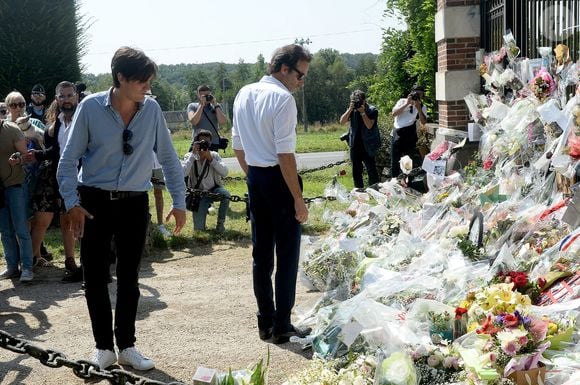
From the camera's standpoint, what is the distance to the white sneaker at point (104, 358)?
4875 mm

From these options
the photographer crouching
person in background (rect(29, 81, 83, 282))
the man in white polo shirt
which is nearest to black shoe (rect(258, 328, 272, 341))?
the man in white polo shirt

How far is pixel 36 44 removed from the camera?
43.2 feet

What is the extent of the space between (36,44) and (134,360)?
952 centimetres

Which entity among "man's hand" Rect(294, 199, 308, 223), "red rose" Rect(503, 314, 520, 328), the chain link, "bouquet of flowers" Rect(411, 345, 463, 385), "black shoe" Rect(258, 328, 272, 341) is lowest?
"black shoe" Rect(258, 328, 272, 341)

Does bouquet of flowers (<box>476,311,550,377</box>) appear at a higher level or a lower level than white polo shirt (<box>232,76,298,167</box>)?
lower

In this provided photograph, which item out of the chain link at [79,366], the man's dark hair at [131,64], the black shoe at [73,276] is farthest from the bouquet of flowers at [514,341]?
the black shoe at [73,276]

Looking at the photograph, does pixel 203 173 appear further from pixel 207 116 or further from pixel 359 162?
pixel 359 162

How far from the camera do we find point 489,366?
3543 millimetres

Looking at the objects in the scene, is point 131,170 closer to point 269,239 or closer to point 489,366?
point 269,239

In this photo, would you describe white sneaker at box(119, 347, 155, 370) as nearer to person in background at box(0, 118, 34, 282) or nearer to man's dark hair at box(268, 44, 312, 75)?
man's dark hair at box(268, 44, 312, 75)

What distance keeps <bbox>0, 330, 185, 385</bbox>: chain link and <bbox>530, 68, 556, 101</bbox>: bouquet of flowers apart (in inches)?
164

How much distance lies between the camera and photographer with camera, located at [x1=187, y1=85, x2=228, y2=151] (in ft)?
39.0

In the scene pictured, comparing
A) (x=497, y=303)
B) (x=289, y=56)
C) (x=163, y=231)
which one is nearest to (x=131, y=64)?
(x=289, y=56)

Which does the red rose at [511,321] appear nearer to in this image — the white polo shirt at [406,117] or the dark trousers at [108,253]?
the dark trousers at [108,253]
